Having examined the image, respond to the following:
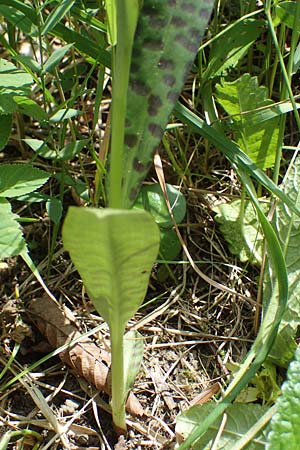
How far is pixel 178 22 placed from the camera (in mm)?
898

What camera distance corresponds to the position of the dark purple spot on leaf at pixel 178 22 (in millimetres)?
897

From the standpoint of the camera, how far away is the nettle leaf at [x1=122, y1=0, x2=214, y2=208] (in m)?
0.89

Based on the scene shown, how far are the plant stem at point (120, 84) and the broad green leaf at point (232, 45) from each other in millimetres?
575

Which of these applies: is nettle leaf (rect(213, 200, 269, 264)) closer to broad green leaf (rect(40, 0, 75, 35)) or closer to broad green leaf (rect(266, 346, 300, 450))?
broad green leaf (rect(266, 346, 300, 450))

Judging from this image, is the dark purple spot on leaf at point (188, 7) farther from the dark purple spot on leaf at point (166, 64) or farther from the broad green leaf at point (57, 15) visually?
the broad green leaf at point (57, 15)

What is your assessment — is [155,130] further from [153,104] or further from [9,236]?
[9,236]

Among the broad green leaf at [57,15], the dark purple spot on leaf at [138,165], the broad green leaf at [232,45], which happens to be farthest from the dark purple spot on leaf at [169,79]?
the broad green leaf at [232,45]

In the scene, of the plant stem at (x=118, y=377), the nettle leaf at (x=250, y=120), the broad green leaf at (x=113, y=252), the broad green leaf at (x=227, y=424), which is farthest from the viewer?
the nettle leaf at (x=250, y=120)

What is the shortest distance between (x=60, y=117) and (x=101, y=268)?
1.77ft

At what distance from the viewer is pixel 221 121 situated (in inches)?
57.4

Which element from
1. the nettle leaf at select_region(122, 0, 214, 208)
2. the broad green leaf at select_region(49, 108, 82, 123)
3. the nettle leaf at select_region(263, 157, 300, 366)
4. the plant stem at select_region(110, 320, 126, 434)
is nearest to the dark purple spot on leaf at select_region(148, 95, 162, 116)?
the nettle leaf at select_region(122, 0, 214, 208)

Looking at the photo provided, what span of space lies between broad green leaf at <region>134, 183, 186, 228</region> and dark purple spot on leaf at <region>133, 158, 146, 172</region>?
0.50m

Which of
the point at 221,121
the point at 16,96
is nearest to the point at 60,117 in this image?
the point at 16,96

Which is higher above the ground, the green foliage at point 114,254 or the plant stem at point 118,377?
the green foliage at point 114,254
